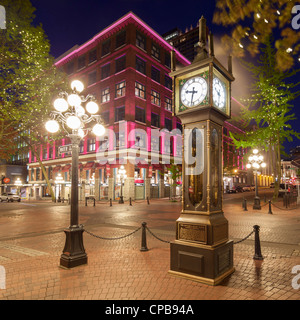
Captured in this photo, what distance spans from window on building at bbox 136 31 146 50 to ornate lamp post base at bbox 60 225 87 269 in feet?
108

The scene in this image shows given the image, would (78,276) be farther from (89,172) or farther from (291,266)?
(89,172)

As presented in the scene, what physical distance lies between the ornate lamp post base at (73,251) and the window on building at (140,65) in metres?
31.1

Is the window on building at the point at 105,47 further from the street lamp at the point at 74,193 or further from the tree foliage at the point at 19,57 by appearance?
the street lamp at the point at 74,193

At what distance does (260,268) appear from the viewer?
598cm

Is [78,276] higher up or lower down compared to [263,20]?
lower down

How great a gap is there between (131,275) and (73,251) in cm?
167

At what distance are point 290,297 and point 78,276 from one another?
4.27m

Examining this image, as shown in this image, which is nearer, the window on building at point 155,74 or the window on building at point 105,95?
the window on building at point 105,95

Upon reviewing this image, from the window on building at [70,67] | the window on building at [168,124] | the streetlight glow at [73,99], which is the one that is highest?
the window on building at [70,67]

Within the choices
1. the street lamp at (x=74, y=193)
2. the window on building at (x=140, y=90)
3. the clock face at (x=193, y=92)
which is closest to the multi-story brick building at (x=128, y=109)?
the window on building at (x=140, y=90)

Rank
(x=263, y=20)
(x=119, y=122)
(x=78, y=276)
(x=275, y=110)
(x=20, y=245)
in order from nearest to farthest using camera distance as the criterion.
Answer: (x=263, y=20) < (x=78, y=276) < (x=20, y=245) < (x=275, y=110) < (x=119, y=122)

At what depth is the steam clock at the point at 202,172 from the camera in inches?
202

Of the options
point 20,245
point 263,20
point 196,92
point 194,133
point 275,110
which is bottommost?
point 20,245
